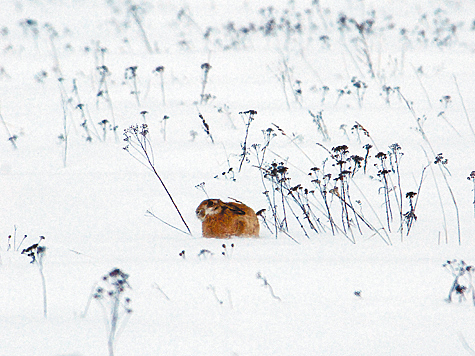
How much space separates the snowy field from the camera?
1.77 m

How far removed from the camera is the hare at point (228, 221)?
9.36ft

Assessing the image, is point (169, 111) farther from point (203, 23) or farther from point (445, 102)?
point (203, 23)

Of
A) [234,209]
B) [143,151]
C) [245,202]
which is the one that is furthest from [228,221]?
[143,151]

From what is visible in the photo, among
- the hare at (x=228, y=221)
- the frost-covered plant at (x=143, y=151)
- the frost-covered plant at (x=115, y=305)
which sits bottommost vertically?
the frost-covered plant at (x=115, y=305)

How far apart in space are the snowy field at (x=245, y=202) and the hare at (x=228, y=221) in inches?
2.5

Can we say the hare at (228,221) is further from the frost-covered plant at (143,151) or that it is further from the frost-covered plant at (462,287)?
the frost-covered plant at (462,287)

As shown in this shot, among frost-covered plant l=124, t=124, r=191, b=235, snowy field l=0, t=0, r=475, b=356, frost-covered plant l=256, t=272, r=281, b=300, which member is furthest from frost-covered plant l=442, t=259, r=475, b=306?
frost-covered plant l=124, t=124, r=191, b=235

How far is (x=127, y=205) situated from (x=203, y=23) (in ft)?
28.1

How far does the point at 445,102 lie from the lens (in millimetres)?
5262

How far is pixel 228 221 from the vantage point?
2.85 metres

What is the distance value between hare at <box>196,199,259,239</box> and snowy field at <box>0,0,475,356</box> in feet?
0.21

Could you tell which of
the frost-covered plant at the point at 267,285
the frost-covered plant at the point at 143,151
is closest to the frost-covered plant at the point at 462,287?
the frost-covered plant at the point at 267,285

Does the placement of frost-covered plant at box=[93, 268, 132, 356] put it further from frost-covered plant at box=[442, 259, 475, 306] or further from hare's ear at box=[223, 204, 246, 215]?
frost-covered plant at box=[442, 259, 475, 306]

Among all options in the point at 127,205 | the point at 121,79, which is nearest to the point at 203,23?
the point at 121,79
